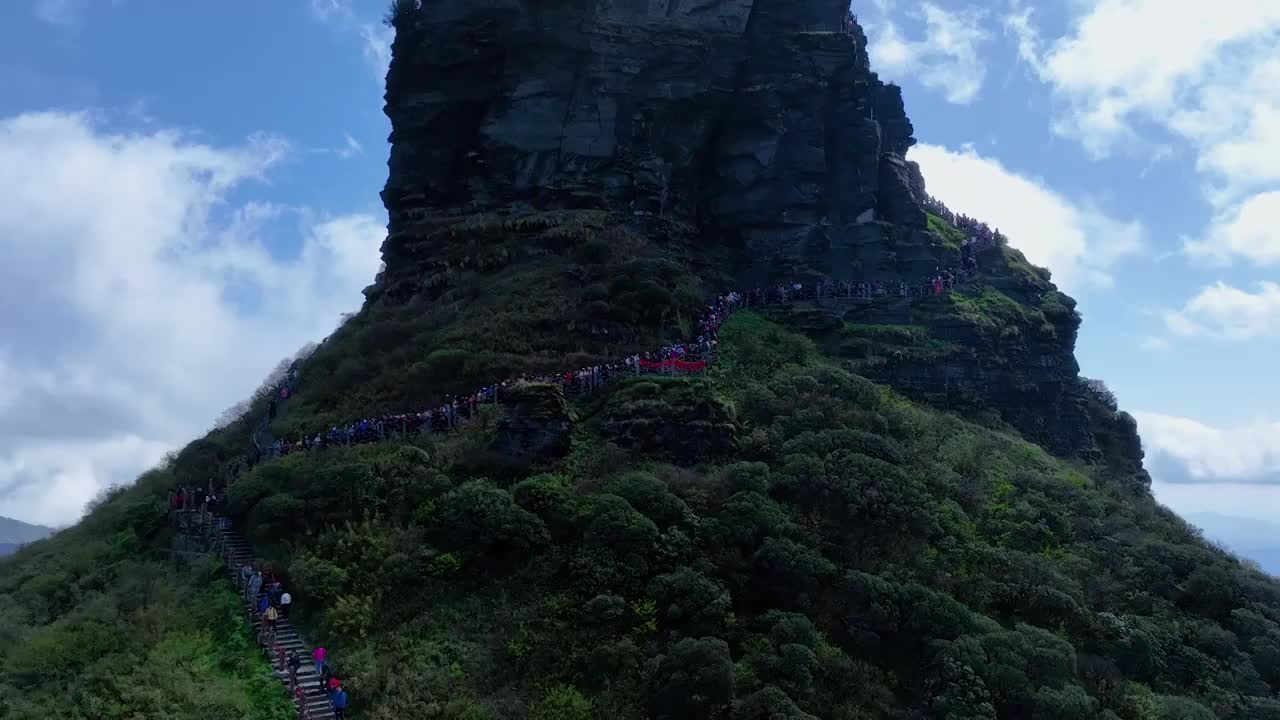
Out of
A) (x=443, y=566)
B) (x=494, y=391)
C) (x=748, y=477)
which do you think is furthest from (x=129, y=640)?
(x=748, y=477)

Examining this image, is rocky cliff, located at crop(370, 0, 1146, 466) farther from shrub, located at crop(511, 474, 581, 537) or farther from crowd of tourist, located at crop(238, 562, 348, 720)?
crowd of tourist, located at crop(238, 562, 348, 720)

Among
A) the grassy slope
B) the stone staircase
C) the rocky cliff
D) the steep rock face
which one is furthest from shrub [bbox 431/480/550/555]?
the steep rock face

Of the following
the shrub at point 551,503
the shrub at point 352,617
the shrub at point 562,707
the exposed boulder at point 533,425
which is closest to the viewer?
the shrub at point 562,707

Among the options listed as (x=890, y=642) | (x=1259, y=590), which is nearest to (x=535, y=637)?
(x=890, y=642)

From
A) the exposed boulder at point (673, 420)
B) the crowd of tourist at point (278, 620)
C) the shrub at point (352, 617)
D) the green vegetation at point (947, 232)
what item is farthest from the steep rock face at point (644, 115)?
the shrub at point (352, 617)

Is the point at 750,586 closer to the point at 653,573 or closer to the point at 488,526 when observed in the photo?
the point at 653,573

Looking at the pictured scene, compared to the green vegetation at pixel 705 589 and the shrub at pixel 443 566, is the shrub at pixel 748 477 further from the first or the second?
the shrub at pixel 443 566
